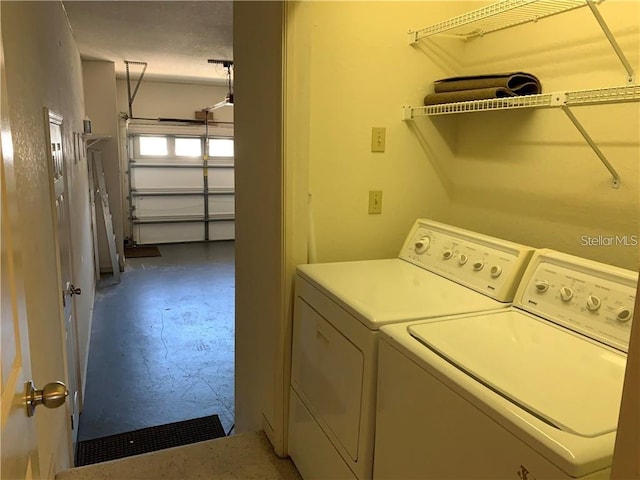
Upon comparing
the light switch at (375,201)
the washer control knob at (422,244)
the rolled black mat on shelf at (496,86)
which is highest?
the rolled black mat on shelf at (496,86)

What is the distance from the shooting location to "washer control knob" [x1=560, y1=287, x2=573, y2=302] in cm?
147

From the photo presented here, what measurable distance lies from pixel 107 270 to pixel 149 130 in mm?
2872

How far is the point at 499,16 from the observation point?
193 cm

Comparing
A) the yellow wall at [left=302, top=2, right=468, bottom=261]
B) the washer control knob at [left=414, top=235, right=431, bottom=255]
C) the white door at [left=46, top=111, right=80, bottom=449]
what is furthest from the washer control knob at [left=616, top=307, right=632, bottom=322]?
the white door at [left=46, top=111, right=80, bottom=449]

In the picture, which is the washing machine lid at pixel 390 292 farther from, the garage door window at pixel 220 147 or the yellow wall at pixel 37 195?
the garage door window at pixel 220 147

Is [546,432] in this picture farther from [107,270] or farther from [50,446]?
[107,270]

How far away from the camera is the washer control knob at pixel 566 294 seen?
1471 mm

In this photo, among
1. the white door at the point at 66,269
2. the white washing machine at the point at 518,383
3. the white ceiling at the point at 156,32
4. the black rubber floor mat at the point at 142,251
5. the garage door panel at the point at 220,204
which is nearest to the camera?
the white washing machine at the point at 518,383

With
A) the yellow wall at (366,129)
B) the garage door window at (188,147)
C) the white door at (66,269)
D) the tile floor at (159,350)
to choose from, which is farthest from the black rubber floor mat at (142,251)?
the yellow wall at (366,129)

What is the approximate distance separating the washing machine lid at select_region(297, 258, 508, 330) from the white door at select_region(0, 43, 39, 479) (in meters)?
0.91

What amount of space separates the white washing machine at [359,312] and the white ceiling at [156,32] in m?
2.90

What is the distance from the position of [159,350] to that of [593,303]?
416 cm

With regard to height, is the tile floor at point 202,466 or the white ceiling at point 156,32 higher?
the white ceiling at point 156,32

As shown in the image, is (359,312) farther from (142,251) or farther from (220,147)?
(220,147)
